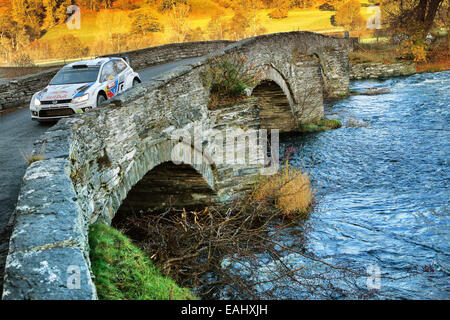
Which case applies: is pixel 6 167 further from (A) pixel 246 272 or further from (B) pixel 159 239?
(A) pixel 246 272

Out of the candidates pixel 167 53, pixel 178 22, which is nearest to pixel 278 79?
pixel 167 53

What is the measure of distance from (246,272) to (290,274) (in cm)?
78

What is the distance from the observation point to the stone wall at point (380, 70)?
30.6 m

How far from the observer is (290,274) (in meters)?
6.50

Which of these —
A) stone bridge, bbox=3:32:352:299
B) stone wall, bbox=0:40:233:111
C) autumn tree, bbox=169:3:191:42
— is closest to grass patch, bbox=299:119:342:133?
stone bridge, bbox=3:32:352:299

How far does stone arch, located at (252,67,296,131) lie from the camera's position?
53.0ft

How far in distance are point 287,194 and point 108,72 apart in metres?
5.23

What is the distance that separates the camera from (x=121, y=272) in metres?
4.36

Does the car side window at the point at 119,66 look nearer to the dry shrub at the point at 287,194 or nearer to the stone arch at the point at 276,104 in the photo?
the dry shrub at the point at 287,194

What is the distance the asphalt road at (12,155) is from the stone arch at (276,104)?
823 cm

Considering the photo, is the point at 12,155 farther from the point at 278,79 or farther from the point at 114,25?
the point at 114,25

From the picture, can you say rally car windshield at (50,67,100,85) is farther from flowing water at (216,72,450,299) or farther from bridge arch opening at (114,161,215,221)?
flowing water at (216,72,450,299)

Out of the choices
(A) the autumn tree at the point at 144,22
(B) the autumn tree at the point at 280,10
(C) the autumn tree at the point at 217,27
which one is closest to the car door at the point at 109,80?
(A) the autumn tree at the point at 144,22

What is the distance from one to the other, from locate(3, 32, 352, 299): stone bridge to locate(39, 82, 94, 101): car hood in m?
2.42
